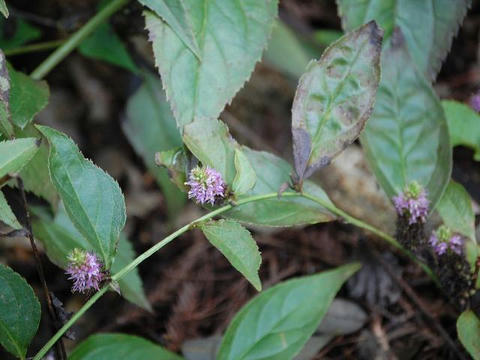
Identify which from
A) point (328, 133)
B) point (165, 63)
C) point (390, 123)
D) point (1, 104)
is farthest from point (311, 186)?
point (1, 104)

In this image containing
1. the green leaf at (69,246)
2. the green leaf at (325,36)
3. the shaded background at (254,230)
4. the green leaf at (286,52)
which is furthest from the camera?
the green leaf at (325,36)

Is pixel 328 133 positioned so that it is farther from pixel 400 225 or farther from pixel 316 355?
pixel 316 355

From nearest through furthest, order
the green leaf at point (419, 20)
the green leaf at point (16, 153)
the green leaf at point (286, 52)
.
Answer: the green leaf at point (16, 153), the green leaf at point (419, 20), the green leaf at point (286, 52)

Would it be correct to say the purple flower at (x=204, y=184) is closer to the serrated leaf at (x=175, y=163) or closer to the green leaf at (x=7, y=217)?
the serrated leaf at (x=175, y=163)

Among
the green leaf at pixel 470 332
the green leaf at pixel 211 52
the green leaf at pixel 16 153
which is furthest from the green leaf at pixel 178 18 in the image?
the green leaf at pixel 470 332

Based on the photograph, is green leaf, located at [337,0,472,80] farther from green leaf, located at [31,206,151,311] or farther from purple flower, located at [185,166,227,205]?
green leaf, located at [31,206,151,311]
